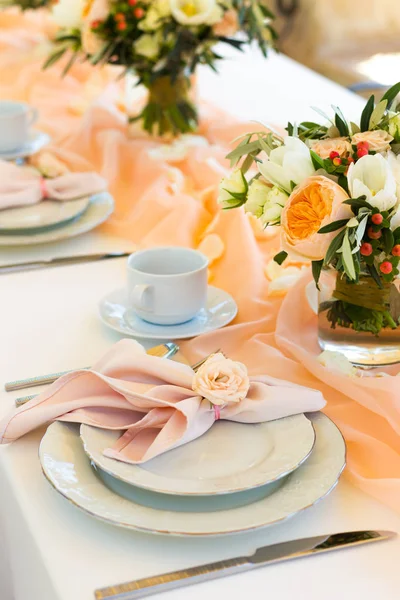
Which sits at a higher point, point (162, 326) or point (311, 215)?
point (311, 215)

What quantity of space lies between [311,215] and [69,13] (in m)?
0.95

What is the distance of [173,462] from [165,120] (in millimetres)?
1028

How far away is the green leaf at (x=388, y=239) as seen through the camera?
2.51 feet

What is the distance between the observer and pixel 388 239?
0.77 meters

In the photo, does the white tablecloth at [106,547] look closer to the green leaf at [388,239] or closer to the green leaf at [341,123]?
the green leaf at [388,239]

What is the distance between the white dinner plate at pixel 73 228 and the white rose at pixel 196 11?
1.19ft

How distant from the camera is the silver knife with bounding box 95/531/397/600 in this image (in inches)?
22.9

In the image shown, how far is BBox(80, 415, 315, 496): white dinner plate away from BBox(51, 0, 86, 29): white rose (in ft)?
3.39

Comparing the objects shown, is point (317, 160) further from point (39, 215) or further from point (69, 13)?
point (69, 13)

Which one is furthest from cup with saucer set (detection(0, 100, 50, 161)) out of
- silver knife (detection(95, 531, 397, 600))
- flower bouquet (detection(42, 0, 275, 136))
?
silver knife (detection(95, 531, 397, 600))

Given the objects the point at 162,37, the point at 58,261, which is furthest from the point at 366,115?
the point at 162,37

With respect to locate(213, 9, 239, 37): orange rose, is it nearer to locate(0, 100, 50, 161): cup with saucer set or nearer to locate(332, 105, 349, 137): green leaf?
locate(0, 100, 50, 161): cup with saucer set

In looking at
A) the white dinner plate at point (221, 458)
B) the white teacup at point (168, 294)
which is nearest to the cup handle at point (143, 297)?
the white teacup at point (168, 294)

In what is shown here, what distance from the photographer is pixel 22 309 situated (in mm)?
1051
